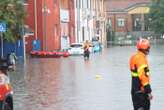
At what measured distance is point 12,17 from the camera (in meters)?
50.2

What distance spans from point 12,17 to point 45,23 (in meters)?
19.9

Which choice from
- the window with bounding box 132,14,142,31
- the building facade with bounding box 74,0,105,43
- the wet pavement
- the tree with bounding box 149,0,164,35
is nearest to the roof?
the window with bounding box 132,14,142,31

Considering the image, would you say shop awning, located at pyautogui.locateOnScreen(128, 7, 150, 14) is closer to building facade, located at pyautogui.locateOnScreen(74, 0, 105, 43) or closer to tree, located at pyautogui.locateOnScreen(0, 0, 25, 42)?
building facade, located at pyautogui.locateOnScreen(74, 0, 105, 43)

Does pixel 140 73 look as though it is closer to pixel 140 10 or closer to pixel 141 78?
pixel 141 78

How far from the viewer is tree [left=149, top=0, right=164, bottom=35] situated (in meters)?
137

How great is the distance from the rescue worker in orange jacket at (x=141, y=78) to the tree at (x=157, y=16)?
4890 inches

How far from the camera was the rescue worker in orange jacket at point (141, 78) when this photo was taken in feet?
40.6

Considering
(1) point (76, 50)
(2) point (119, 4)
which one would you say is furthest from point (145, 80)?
(2) point (119, 4)

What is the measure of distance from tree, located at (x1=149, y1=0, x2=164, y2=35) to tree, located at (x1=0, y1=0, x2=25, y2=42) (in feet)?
281

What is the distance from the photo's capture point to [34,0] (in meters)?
69.1

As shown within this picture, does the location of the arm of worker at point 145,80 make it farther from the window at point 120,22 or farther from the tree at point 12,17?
the window at point 120,22

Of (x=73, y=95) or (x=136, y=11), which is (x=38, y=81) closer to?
(x=73, y=95)

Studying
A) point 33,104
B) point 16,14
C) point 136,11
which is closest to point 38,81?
point 33,104

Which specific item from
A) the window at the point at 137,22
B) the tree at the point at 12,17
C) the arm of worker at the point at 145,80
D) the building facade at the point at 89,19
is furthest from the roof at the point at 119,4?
the arm of worker at the point at 145,80
